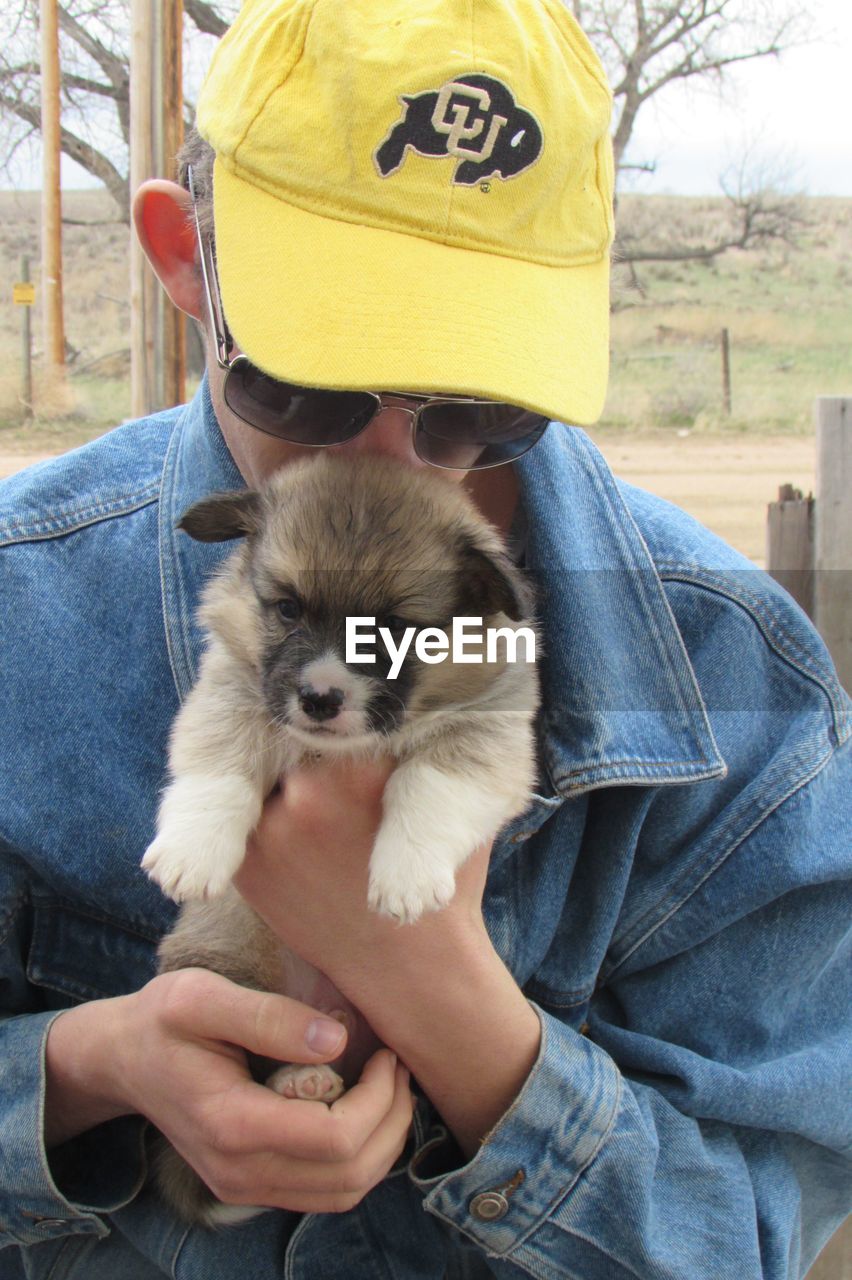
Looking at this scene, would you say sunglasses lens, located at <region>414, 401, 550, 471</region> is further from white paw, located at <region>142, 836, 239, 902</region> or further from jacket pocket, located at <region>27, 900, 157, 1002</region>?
jacket pocket, located at <region>27, 900, 157, 1002</region>

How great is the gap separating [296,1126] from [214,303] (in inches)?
54.0

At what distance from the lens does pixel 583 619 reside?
2086mm

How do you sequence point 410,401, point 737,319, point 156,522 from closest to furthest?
1. point 410,401
2. point 156,522
3. point 737,319

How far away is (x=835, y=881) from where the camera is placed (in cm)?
210

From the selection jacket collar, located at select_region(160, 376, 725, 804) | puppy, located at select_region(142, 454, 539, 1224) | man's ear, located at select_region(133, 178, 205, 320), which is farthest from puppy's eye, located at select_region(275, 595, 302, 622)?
man's ear, located at select_region(133, 178, 205, 320)

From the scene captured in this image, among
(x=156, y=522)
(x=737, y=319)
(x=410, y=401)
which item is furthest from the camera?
(x=737, y=319)

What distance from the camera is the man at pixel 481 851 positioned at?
5.53 feet

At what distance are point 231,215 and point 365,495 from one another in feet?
1.68

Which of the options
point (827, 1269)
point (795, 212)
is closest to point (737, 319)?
point (795, 212)

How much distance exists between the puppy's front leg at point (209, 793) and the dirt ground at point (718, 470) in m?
4.83

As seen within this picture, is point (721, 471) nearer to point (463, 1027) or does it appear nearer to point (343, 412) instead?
A: point (343, 412)

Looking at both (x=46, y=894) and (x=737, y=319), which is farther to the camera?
(x=737, y=319)

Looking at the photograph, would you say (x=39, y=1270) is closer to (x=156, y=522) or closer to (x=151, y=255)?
(x=156, y=522)

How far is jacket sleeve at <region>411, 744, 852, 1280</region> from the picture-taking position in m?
1.88
